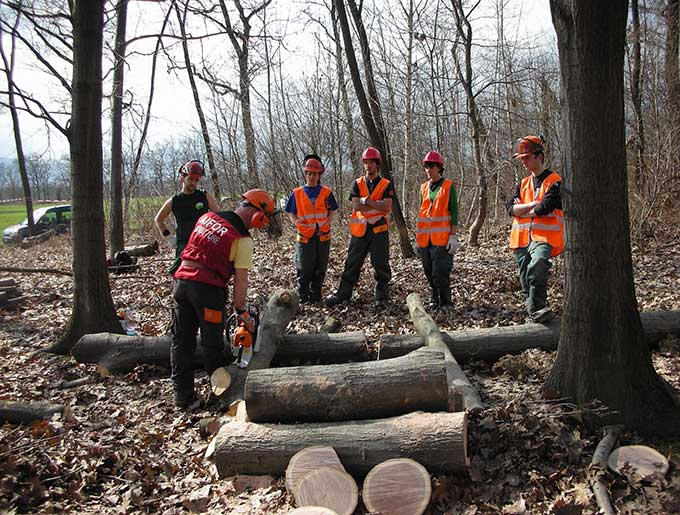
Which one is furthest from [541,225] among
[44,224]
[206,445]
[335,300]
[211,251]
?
[44,224]

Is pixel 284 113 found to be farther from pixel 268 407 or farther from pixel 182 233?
pixel 268 407

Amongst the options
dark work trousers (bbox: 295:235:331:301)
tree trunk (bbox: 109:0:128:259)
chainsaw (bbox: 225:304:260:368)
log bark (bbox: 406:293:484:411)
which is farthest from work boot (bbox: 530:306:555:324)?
tree trunk (bbox: 109:0:128:259)

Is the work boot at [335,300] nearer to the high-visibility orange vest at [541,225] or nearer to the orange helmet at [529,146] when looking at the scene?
the high-visibility orange vest at [541,225]

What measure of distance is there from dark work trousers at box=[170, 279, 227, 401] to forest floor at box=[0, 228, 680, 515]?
0.31 meters

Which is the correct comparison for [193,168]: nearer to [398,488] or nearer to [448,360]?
[448,360]

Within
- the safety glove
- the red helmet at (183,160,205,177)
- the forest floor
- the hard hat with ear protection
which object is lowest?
the forest floor

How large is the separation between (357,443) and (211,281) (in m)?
1.99

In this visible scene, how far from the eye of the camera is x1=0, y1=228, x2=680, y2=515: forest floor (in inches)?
118

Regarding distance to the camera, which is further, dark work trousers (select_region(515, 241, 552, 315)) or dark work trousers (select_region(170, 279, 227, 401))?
dark work trousers (select_region(515, 241, 552, 315))

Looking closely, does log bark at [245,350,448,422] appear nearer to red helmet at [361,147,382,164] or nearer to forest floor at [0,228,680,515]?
forest floor at [0,228,680,515]

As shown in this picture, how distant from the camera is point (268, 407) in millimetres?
3555

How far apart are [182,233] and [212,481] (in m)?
3.72

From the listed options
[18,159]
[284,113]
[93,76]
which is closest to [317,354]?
[93,76]

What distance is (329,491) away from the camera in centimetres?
295
